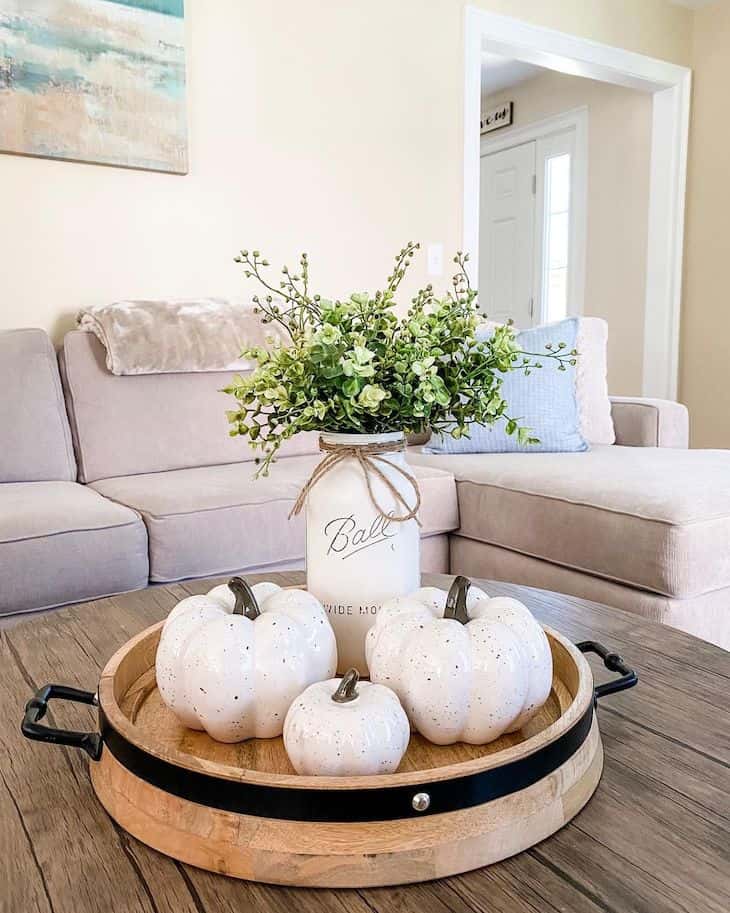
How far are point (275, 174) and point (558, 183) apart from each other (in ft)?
8.33

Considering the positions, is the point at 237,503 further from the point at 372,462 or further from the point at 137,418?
the point at 372,462

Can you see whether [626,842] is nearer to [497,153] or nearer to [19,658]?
[19,658]

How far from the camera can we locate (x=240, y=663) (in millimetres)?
700

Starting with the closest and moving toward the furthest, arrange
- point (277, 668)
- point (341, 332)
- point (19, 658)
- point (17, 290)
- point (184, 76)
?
point (277, 668) → point (341, 332) → point (19, 658) → point (17, 290) → point (184, 76)

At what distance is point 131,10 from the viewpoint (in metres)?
2.57

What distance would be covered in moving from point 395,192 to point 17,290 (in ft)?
4.85

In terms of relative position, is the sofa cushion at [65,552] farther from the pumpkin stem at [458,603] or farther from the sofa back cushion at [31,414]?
the pumpkin stem at [458,603]

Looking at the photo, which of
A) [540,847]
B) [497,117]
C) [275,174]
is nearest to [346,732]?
[540,847]

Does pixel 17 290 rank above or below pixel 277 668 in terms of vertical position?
above

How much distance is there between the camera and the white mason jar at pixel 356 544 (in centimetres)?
85

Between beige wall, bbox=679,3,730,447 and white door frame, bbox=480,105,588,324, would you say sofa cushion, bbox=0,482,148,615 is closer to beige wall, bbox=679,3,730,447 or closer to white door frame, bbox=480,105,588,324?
beige wall, bbox=679,3,730,447

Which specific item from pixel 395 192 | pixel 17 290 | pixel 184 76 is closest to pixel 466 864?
pixel 17 290

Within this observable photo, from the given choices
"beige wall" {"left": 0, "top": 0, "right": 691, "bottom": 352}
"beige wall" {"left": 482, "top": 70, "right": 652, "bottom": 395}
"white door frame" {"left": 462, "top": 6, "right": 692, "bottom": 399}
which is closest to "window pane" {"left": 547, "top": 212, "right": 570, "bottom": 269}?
"beige wall" {"left": 482, "top": 70, "right": 652, "bottom": 395}

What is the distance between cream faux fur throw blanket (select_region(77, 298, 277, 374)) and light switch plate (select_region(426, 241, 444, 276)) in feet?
3.28
